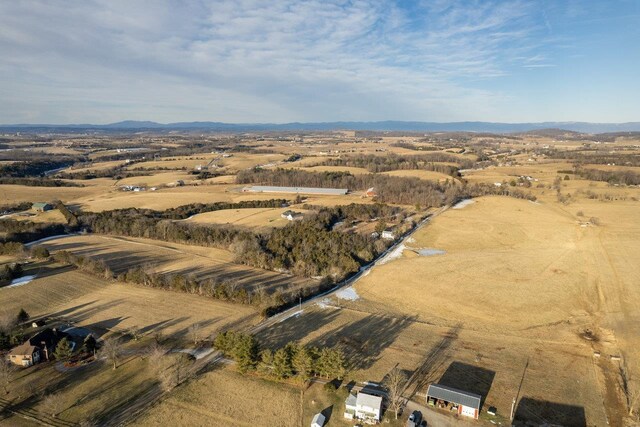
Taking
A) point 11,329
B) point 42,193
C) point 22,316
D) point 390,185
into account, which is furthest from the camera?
point 390,185

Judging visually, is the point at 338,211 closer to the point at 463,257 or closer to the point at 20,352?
the point at 463,257

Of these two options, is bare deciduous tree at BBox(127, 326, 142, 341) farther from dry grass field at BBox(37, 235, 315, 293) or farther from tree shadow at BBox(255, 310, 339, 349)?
dry grass field at BBox(37, 235, 315, 293)

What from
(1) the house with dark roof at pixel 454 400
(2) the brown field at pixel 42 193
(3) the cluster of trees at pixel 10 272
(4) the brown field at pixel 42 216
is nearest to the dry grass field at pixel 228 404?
(1) the house with dark roof at pixel 454 400

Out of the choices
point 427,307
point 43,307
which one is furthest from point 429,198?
point 43,307

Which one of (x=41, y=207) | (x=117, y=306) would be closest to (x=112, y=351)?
(x=117, y=306)

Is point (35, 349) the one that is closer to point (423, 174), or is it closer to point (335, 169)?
point (423, 174)
